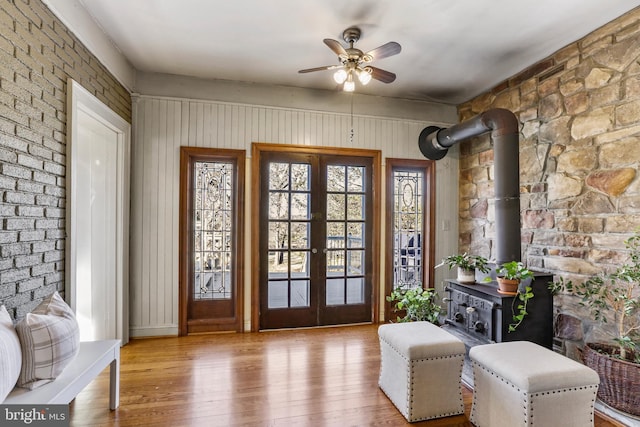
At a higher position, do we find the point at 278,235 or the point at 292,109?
the point at 292,109

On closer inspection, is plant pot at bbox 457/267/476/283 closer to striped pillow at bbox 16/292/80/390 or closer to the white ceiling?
the white ceiling

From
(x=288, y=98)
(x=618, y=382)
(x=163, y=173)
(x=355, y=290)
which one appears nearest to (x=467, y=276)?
(x=618, y=382)

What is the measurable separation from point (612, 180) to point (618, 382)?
1466 millimetres

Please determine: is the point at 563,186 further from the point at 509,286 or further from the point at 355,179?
the point at 355,179

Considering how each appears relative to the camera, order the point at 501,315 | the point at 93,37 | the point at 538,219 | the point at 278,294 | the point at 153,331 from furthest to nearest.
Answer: the point at 278,294, the point at 153,331, the point at 538,219, the point at 93,37, the point at 501,315

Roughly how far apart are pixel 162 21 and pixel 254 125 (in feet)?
4.57

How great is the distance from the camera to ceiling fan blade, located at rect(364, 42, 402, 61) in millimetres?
2441

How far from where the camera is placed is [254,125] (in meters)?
3.91

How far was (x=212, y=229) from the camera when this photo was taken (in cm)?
386

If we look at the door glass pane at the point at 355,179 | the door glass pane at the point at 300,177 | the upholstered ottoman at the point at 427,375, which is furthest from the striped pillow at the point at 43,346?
the door glass pane at the point at 355,179

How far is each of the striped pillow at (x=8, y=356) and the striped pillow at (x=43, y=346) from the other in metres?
0.04

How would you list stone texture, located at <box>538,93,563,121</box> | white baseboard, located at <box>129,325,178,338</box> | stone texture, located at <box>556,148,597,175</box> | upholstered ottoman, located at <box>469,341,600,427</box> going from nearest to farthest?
upholstered ottoman, located at <box>469,341,600,427</box>
stone texture, located at <box>556,148,597,175</box>
stone texture, located at <box>538,93,563,121</box>
white baseboard, located at <box>129,325,178,338</box>

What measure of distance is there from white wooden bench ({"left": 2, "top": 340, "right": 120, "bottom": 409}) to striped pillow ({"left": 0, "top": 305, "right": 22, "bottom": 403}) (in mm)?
88

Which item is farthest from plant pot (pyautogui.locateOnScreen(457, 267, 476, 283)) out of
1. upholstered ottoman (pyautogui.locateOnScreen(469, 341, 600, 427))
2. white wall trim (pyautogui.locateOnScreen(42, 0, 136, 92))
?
white wall trim (pyautogui.locateOnScreen(42, 0, 136, 92))
